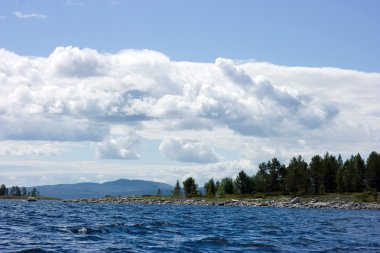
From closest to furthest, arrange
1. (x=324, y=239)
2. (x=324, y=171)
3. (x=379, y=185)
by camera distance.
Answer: (x=324, y=239) → (x=379, y=185) → (x=324, y=171)

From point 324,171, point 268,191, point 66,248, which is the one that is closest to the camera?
point 66,248

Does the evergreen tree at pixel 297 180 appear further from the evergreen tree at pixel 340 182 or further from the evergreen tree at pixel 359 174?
the evergreen tree at pixel 359 174

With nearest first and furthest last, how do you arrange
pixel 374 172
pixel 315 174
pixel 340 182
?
pixel 374 172, pixel 340 182, pixel 315 174

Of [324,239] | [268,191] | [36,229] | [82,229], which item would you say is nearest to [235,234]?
[324,239]

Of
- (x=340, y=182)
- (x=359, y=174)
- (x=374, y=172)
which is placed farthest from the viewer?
(x=359, y=174)

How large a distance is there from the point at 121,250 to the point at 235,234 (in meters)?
14.9

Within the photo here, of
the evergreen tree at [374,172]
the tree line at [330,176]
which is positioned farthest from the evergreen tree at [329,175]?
the evergreen tree at [374,172]

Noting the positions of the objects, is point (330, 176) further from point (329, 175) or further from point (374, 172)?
point (374, 172)

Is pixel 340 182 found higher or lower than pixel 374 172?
lower

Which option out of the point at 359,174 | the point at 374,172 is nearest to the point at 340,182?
the point at 359,174

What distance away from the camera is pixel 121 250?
30.0 metres

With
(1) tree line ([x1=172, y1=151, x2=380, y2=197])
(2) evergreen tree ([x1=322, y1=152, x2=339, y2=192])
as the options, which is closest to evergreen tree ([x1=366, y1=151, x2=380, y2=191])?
(1) tree line ([x1=172, y1=151, x2=380, y2=197])

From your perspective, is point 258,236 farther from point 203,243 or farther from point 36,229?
point 36,229

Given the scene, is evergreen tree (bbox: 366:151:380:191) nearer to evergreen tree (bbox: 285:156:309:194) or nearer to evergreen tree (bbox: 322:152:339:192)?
evergreen tree (bbox: 322:152:339:192)
